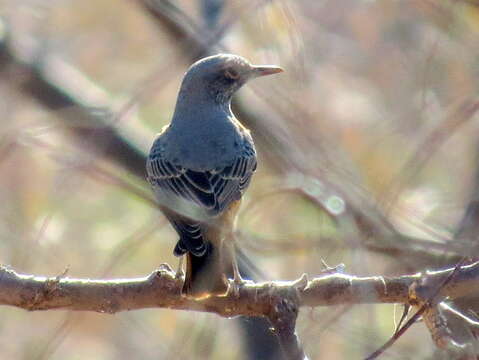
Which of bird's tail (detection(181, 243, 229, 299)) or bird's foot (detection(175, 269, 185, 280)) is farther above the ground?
bird's tail (detection(181, 243, 229, 299))

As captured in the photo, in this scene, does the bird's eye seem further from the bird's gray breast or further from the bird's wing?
the bird's wing

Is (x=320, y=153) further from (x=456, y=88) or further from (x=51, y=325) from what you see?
(x=51, y=325)

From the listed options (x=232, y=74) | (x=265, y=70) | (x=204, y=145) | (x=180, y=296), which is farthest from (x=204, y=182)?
(x=232, y=74)

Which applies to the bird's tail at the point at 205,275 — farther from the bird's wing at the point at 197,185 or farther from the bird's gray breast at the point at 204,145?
the bird's gray breast at the point at 204,145

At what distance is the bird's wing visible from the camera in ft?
19.2

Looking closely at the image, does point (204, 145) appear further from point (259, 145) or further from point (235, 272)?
point (259, 145)

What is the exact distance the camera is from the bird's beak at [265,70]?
652cm

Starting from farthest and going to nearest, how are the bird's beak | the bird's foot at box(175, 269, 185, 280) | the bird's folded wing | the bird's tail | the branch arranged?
1. the bird's beak
2. the bird's folded wing
3. the bird's foot at box(175, 269, 185, 280)
4. the bird's tail
5. the branch

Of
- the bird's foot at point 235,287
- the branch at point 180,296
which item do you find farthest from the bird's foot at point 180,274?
the bird's foot at point 235,287

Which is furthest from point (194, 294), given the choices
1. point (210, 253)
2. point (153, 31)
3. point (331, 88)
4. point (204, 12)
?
point (153, 31)

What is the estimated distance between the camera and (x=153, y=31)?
1219 centimetres

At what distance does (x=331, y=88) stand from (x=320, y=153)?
681 cm

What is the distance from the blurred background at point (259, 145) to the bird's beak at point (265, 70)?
3.7 inches

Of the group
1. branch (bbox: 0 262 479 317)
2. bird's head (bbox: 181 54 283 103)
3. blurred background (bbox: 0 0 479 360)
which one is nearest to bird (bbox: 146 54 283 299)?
bird's head (bbox: 181 54 283 103)
